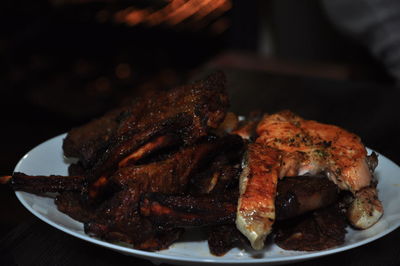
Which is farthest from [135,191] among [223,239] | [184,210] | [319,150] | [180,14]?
[180,14]

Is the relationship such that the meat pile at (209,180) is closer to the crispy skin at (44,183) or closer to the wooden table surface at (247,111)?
Answer: the crispy skin at (44,183)

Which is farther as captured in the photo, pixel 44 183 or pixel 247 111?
pixel 247 111

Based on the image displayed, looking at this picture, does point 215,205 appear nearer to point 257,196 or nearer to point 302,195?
point 257,196

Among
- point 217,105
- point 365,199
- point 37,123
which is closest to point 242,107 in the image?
point 217,105

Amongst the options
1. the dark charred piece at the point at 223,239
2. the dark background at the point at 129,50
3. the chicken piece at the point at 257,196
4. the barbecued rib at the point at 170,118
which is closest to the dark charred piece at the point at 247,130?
the barbecued rib at the point at 170,118

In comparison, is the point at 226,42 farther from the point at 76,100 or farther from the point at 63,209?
the point at 63,209
